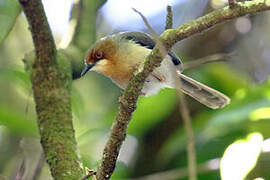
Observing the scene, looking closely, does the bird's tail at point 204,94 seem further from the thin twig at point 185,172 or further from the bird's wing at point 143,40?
the thin twig at point 185,172

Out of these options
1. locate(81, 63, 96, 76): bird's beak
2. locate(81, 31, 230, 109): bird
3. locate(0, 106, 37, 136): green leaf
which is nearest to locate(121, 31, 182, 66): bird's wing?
locate(81, 31, 230, 109): bird

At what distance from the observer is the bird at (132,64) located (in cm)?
378

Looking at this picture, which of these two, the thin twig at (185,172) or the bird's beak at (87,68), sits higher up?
the bird's beak at (87,68)

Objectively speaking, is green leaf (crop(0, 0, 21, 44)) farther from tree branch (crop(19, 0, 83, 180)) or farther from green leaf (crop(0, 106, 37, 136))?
green leaf (crop(0, 106, 37, 136))

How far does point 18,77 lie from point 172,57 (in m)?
1.23

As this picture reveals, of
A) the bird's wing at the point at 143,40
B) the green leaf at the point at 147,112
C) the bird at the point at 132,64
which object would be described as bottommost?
the green leaf at the point at 147,112

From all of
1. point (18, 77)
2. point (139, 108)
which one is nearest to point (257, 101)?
point (139, 108)

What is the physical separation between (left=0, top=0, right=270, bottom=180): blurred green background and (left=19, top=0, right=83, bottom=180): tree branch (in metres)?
0.21

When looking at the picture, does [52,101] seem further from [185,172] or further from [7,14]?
[185,172]

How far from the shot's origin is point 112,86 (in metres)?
5.47

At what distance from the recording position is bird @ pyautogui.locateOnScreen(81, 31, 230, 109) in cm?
378

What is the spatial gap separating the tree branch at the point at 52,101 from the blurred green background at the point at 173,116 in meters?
0.21

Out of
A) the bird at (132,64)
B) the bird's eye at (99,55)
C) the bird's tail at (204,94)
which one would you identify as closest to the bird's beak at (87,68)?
the bird at (132,64)

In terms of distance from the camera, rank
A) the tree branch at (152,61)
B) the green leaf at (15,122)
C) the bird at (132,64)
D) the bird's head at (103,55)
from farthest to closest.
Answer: the bird's head at (103,55) → the bird at (132,64) → the green leaf at (15,122) → the tree branch at (152,61)
